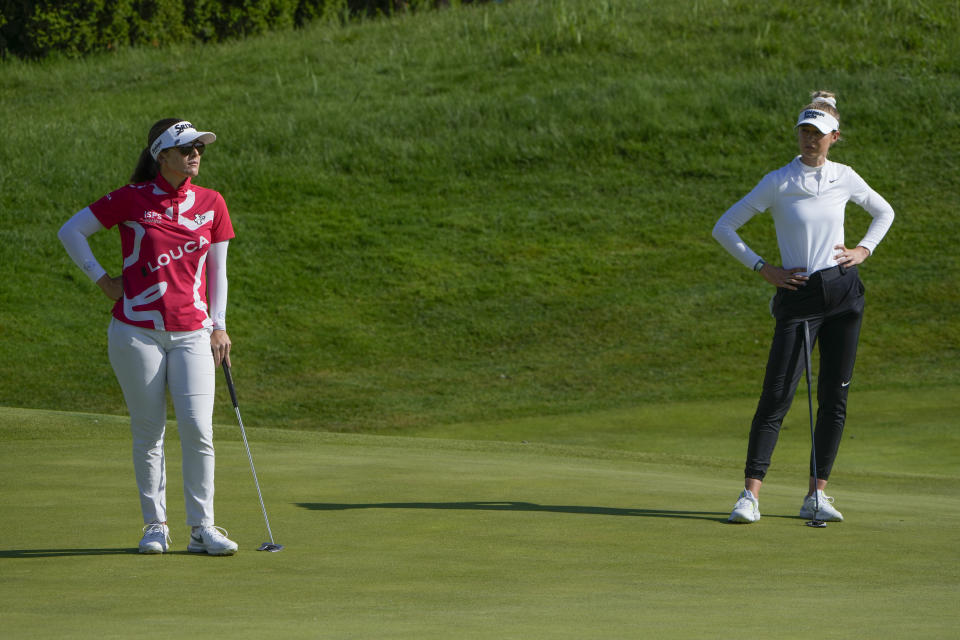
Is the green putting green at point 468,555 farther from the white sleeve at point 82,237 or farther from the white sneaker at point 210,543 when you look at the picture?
the white sleeve at point 82,237

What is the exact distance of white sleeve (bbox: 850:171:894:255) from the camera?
7.21 m

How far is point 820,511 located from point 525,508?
147cm

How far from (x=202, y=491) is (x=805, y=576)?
2.53 meters

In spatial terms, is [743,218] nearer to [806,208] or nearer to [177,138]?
[806,208]

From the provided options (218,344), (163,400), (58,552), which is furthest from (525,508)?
(58,552)

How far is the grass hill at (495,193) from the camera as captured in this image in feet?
63.0

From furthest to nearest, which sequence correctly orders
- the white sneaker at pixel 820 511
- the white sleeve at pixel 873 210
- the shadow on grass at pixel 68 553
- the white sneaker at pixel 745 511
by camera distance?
the white sleeve at pixel 873 210, the white sneaker at pixel 820 511, the white sneaker at pixel 745 511, the shadow on grass at pixel 68 553

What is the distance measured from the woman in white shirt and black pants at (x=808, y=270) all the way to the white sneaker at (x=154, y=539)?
2793 mm

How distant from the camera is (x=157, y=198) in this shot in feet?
19.5

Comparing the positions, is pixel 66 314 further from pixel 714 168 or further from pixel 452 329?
pixel 714 168

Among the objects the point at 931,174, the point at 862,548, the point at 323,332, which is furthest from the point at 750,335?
the point at 862,548

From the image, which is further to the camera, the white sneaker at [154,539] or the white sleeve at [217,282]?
the white sleeve at [217,282]

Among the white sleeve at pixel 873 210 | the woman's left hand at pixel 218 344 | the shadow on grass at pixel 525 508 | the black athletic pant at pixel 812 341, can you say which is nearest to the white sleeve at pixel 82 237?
the woman's left hand at pixel 218 344

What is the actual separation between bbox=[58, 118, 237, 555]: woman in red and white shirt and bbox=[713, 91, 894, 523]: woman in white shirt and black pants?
2.65 metres
